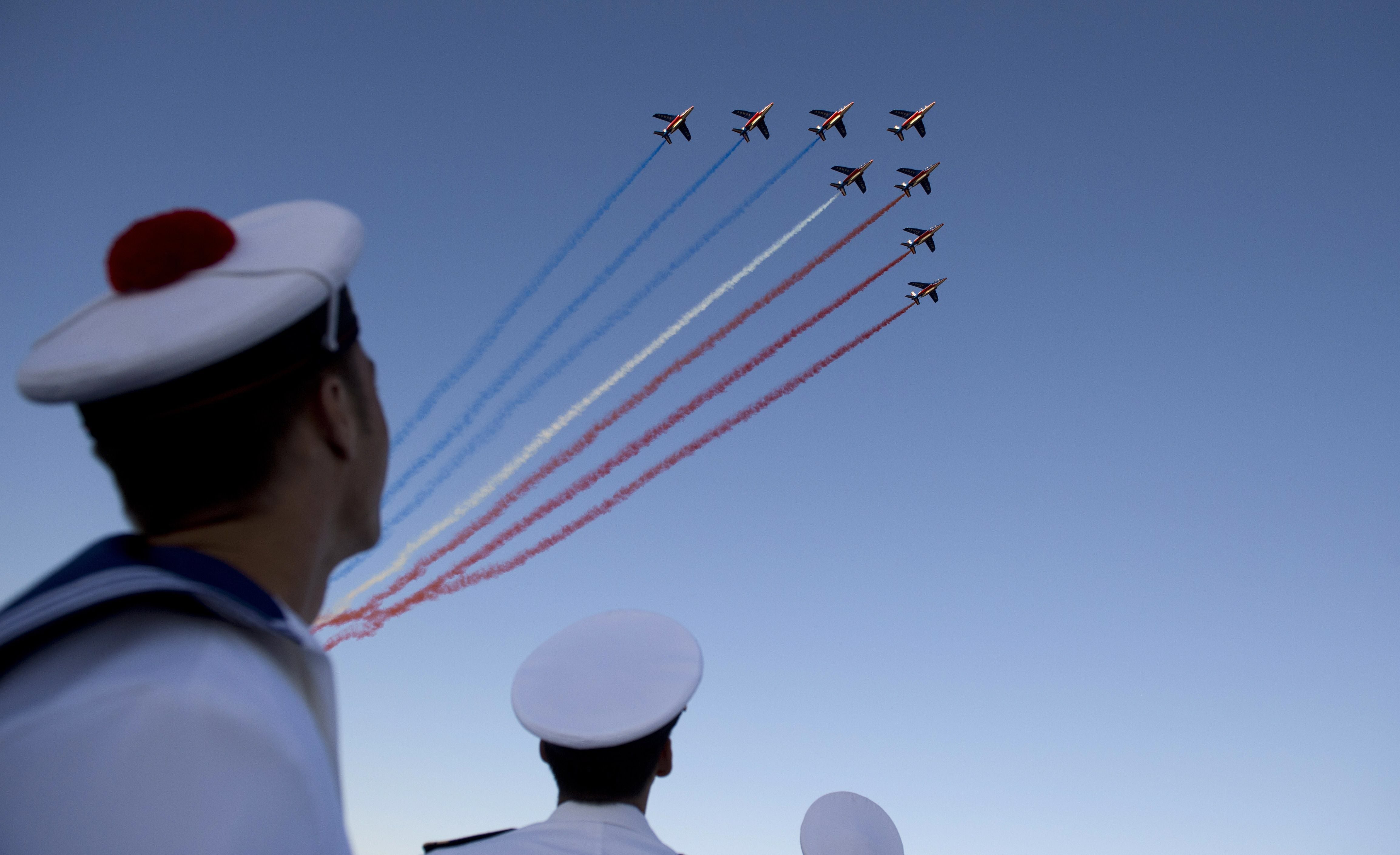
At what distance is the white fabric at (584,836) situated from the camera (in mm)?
5008

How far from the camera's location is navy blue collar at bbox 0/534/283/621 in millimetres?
1872

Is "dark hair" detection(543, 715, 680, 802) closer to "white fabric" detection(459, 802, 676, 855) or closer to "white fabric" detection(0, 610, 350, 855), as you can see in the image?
"white fabric" detection(459, 802, 676, 855)

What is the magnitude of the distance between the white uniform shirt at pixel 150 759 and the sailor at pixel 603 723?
3.58 metres

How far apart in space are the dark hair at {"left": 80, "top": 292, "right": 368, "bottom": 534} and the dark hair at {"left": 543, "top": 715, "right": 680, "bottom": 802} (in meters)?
3.63

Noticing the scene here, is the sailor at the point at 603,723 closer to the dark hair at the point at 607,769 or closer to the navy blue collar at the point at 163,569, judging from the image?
the dark hair at the point at 607,769

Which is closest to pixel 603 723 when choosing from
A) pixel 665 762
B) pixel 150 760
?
pixel 665 762

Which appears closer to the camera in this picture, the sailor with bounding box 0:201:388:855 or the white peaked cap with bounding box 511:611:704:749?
the sailor with bounding box 0:201:388:855

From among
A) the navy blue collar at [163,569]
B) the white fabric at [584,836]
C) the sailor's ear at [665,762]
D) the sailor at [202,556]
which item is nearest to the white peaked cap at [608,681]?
the sailor's ear at [665,762]

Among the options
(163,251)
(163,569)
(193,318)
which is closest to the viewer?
(163,569)

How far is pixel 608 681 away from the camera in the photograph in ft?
Result: 20.5

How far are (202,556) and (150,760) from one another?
506 mm

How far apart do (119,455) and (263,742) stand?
0.94 meters

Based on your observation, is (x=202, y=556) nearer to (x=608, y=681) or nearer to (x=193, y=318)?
(x=193, y=318)

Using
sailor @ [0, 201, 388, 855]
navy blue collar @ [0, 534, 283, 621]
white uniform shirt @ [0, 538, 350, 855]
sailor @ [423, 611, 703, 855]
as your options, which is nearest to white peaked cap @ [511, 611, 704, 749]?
sailor @ [423, 611, 703, 855]
